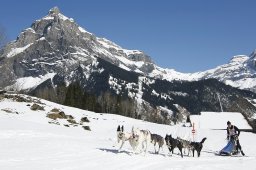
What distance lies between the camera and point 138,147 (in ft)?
80.9

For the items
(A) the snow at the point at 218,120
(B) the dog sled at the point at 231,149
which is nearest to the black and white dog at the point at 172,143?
(B) the dog sled at the point at 231,149

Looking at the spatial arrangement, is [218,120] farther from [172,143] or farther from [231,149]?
[172,143]

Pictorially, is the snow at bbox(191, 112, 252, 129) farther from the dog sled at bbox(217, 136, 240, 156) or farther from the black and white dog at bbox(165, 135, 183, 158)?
the black and white dog at bbox(165, 135, 183, 158)

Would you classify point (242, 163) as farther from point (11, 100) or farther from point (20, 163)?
point (11, 100)

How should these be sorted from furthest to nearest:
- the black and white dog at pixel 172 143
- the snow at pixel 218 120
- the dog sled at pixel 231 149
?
the snow at pixel 218 120
the dog sled at pixel 231 149
the black and white dog at pixel 172 143

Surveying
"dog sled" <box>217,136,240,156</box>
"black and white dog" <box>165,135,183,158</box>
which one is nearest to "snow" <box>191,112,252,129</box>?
"dog sled" <box>217,136,240,156</box>

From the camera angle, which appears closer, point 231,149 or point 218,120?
point 231,149

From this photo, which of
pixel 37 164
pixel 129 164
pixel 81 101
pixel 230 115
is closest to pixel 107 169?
pixel 129 164

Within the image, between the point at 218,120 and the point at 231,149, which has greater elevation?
the point at 218,120

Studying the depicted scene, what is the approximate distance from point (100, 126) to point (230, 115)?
171ft

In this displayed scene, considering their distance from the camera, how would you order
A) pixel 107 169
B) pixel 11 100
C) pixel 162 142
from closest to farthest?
pixel 107 169 → pixel 162 142 → pixel 11 100

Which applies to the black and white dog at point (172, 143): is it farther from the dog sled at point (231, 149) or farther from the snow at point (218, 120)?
the snow at point (218, 120)

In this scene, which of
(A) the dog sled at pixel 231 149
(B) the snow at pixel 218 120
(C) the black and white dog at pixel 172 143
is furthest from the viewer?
(B) the snow at pixel 218 120

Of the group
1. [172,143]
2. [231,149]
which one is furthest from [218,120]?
[172,143]
